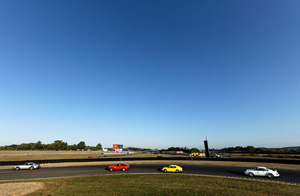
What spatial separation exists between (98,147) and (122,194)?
512ft

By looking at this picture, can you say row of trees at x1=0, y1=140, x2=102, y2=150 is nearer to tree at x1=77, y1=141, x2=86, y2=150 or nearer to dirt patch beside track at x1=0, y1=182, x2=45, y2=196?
tree at x1=77, y1=141, x2=86, y2=150

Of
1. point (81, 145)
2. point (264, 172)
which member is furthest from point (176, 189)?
point (81, 145)

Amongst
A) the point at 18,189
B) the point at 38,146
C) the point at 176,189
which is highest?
the point at 176,189

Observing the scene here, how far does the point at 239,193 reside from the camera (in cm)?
1371

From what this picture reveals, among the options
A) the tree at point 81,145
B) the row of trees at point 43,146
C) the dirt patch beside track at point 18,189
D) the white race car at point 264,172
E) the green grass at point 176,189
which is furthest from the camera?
the tree at point 81,145

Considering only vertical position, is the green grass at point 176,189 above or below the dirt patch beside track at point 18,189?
above

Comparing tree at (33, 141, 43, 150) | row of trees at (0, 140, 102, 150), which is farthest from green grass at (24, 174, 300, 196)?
tree at (33, 141, 43, 150)

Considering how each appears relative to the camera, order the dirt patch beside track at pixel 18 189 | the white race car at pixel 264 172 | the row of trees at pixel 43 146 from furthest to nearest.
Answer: the row of trees at pixel 43 146, the white race car at pixel 264 172, the dirt patch beside track at pixel 18 189

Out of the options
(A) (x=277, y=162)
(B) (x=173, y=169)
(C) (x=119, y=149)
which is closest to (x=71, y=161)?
(B) (x=173, y=169)

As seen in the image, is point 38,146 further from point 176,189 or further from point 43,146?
point 176,189

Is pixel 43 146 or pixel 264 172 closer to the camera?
pixel 264 172

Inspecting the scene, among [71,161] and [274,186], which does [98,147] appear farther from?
[274,186]

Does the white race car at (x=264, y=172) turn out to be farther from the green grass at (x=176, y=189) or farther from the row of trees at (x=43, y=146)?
the row of trees at (x=43, y=146)

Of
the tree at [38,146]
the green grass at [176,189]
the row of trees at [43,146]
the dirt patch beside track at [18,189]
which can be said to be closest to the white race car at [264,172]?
the green grass at [176,189]
